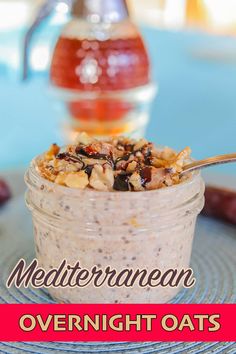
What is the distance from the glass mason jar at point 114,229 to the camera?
0.46m

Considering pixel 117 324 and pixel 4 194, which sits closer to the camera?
pixel 117 324

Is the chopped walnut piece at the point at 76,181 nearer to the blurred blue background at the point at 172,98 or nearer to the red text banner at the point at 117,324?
the red text banner at the point at 117,324

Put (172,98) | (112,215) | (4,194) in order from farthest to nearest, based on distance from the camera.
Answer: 1. (172,98)
2. (4,194)
3. (112,215)

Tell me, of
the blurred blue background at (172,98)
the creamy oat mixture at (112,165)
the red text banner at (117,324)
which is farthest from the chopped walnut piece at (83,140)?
the blurred blue background at (172,98)

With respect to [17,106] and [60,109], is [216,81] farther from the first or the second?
[60,109]

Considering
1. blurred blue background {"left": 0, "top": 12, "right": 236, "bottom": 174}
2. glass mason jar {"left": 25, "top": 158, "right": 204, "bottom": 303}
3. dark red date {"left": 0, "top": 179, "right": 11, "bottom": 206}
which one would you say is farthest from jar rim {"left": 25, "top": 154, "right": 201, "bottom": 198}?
blurred blue background {"left": 0, "top": 12, "right": 236, "bottom": 174}

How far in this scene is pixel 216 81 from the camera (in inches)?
81.5

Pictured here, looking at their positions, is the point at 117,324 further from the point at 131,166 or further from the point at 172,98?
the point at 172,98

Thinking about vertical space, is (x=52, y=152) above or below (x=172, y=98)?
below

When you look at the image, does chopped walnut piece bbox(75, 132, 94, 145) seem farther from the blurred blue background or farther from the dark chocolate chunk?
the blurred blue background

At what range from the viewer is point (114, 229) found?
1.53 feet

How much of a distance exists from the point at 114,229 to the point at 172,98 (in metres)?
1.61

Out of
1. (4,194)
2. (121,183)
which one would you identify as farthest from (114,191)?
(4,194)

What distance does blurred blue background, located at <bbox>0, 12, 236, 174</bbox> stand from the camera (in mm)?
1659
